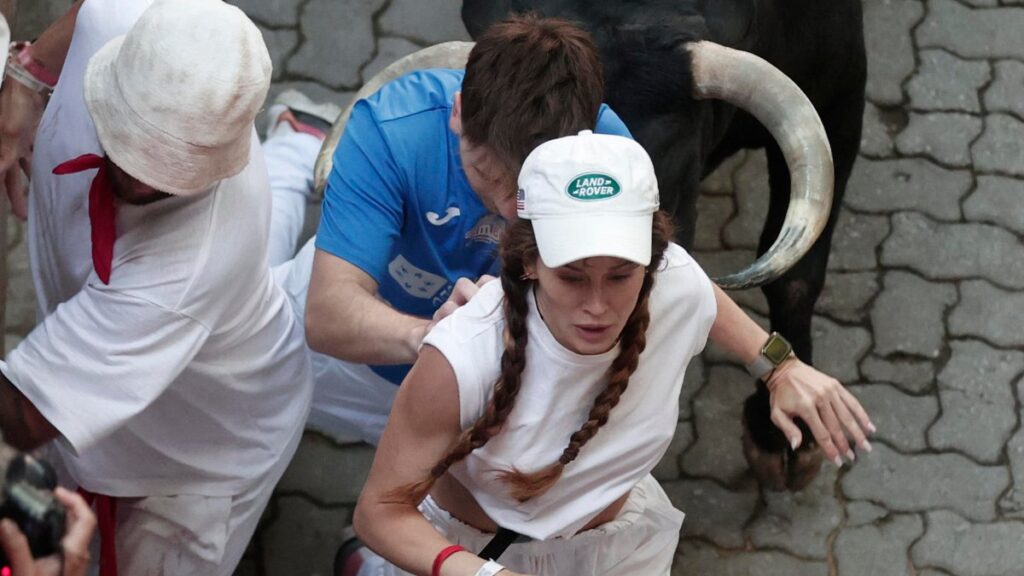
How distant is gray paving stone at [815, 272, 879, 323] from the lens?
4.97 m

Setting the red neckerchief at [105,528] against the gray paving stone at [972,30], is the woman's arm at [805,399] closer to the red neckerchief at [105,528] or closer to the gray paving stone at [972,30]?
the red neckerchief at [105,528]

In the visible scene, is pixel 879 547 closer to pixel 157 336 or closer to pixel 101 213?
pixel 157 336

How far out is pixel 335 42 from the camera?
5.45m

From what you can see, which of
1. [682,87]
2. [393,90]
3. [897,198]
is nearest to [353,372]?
[393,90]

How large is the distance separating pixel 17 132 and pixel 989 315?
346cm

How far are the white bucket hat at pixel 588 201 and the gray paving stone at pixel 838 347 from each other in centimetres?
255

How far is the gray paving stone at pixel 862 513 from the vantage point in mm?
4508

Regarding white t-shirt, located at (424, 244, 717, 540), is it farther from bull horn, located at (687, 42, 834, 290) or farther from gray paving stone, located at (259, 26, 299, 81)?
gray paving stone, located at (259, 26, 299, 81)

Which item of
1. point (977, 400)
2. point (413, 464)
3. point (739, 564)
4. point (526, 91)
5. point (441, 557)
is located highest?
point (526, 91)

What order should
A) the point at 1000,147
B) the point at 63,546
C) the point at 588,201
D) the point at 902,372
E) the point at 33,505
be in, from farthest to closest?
the point at 1000,147 < the point at 902,372 < the point at 588,201 < the point at 63,546 < the point at 33,505

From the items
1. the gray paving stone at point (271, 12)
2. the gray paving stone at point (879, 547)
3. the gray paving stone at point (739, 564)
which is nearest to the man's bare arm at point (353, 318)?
the gray paving stone at point (739, 564)

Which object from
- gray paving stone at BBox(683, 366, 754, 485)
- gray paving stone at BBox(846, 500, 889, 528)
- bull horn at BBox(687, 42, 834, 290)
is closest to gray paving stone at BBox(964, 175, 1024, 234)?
gray paving stone at BBox(683, 366, 754, 485)

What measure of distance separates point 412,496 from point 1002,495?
105 inches

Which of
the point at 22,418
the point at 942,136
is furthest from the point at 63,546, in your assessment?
the point at 942,136
